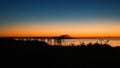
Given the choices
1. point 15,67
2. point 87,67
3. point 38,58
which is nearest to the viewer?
point 15,67

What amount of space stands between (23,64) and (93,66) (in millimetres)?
3791

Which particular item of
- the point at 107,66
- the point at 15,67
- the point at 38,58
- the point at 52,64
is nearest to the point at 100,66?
the point at 107,66

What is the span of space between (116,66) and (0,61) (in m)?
6.25

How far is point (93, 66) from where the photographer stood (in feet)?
38.0

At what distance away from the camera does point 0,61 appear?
37.2 ft

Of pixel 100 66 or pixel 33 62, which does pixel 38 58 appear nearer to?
pixel 33 62

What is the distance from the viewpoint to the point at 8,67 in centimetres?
1035

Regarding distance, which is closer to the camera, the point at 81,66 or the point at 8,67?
the point at 8,67

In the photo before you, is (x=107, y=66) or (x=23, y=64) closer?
(x=23, y=64)

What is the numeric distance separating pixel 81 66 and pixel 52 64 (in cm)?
159

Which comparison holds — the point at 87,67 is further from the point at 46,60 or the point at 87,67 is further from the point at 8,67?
the point at 8,67

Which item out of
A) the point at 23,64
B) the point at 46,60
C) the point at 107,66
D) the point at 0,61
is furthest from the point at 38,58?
the point at 107,66

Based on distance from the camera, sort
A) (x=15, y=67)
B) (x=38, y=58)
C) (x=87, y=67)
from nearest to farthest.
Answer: (x=15, y=67)
(x=87, y=67)
(x=38, y=58)

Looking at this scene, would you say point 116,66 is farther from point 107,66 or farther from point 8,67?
point 8,67
